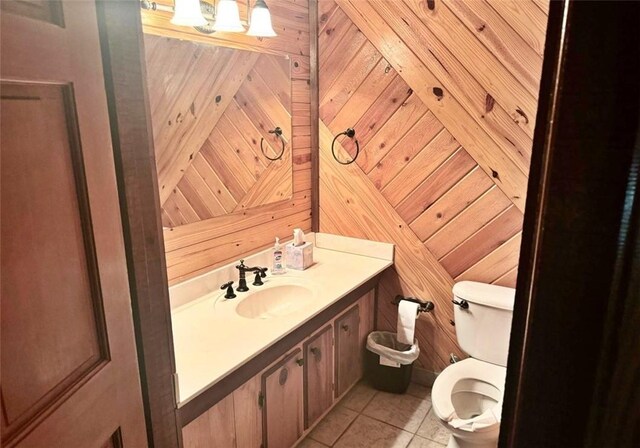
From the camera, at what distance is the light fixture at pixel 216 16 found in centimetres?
171

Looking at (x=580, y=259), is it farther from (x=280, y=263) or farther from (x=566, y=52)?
(x=280, y=263)

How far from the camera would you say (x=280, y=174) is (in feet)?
8.14

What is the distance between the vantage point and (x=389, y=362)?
8.09ft

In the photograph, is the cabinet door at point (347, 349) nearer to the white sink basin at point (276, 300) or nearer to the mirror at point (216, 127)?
the white sink basin at point (276, 300)

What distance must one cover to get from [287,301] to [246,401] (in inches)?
26.0

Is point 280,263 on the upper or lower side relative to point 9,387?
lower

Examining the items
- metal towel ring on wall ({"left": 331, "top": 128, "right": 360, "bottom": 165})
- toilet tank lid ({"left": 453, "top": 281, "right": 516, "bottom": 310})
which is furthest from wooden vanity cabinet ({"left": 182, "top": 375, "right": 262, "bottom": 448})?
metal towel ring on wall ({"left": 331, "top": 128, "right": 360, "bottom": 165})

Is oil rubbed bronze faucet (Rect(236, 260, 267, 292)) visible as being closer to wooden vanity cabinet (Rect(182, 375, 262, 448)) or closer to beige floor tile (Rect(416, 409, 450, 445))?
wooden vanity cabinet (Rect(182, 375, 262, 448))

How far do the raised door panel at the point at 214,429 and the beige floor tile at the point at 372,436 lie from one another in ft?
2.58

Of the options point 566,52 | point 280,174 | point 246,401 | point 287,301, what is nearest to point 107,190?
point 566,52

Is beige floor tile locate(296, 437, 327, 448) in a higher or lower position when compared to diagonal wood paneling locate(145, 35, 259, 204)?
lower

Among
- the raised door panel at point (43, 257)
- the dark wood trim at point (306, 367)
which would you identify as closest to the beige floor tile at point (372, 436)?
the dark wood trim at point (306, 367)

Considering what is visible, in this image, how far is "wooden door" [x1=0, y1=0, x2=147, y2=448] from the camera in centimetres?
61

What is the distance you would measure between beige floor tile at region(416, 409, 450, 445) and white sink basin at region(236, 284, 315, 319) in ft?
3.08
